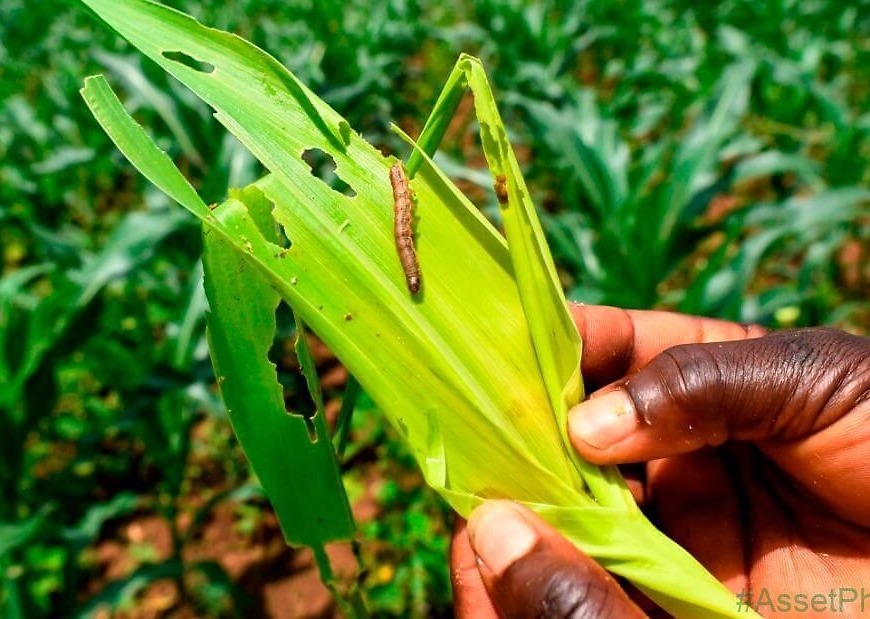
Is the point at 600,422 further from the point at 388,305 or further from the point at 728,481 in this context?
the point at 728,481

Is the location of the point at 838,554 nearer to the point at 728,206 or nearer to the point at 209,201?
the point at 209,201

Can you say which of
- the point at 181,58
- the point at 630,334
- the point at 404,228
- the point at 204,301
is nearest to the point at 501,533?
the point at 404,228

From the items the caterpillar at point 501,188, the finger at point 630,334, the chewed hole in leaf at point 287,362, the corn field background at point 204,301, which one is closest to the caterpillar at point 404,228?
the caterpillar at point 501,188

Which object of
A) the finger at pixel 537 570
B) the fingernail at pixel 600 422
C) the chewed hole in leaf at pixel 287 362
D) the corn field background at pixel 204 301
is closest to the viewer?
the finger at pixel 537 570

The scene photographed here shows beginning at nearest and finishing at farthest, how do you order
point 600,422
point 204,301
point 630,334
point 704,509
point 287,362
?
point 600,422 → point 704,509 → point 630,334 → point 204,301 → point 287,362

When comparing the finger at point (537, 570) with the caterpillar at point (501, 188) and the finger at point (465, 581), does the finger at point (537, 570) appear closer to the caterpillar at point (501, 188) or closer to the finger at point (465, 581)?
the finger at point (465, 581)

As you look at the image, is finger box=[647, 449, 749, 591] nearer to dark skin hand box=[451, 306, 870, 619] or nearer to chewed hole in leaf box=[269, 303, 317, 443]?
dark skin hand box=[451, 306, 870, 619]
